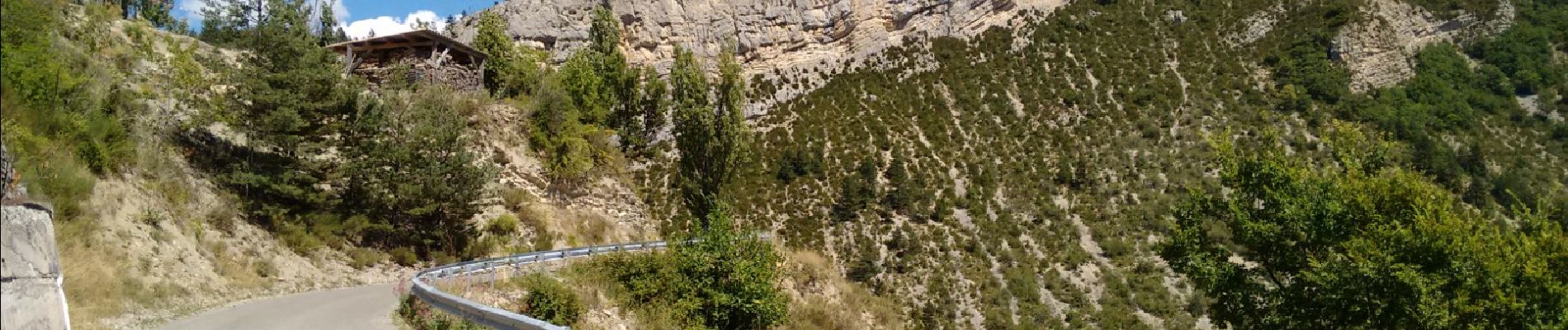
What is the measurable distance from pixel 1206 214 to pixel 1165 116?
27.2 meters

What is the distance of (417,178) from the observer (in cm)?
2031

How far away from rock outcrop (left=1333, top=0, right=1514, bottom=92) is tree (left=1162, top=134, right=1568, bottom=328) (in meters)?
35.8

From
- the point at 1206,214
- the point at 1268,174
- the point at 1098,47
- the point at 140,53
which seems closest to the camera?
the point at 1268,174

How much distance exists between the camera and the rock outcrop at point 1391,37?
140 feet

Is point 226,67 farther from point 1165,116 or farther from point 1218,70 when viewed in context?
point 1218,70

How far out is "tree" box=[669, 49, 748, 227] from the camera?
24.6 meters

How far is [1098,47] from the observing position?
151 ft

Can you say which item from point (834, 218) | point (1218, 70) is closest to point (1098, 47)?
point (1218, 70)

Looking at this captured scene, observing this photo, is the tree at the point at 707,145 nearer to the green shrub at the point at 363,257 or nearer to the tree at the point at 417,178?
the tree at the point at 417,178

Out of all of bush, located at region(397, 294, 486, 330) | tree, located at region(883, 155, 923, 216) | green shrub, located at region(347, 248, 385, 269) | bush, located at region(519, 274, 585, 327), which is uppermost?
bush, located at region(397, 294, 486, 330)

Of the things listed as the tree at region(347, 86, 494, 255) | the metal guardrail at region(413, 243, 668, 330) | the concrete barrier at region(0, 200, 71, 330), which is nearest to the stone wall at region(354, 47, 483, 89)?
the tree at region(347, 86, 494, 255)

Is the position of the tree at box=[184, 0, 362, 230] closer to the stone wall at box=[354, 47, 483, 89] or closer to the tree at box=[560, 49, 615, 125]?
the stone wall at box=[354, 47, 483, 89]

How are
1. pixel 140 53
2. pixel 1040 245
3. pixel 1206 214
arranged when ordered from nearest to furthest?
1. pixel 1206 214
2. pixel 140 53
3. pixel 1040 245

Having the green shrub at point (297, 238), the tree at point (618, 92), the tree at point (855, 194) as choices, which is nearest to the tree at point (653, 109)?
the tree at point (618, 92)
